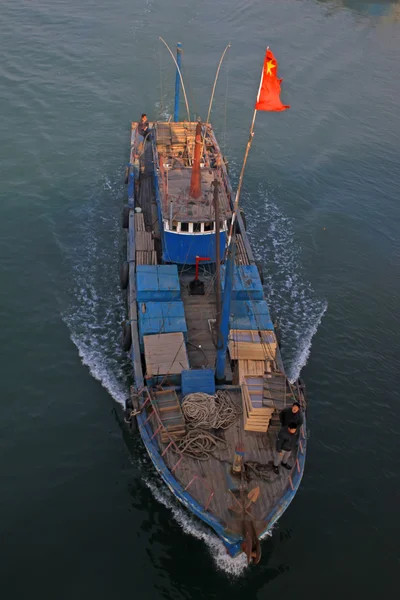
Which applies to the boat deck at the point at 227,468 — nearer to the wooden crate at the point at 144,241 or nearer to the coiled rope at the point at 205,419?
the coiled rope at the point at 205,419

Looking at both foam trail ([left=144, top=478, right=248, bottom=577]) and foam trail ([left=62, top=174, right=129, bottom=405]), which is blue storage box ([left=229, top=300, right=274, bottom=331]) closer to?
foam trail ([left=62, top=174, right=129, bottom=405])

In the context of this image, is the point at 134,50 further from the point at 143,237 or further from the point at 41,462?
the point at 41,462

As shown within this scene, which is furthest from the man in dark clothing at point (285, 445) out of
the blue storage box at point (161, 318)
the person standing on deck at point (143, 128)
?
the person standing on deck at point (143, 128)

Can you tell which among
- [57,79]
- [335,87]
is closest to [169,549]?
[57,79]

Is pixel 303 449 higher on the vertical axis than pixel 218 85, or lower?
lower

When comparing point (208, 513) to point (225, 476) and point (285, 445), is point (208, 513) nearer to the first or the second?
point (225, 476)

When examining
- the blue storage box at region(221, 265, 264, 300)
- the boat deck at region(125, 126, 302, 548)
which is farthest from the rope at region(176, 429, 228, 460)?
the blue storage box at region(221, 265, 264, 300)
